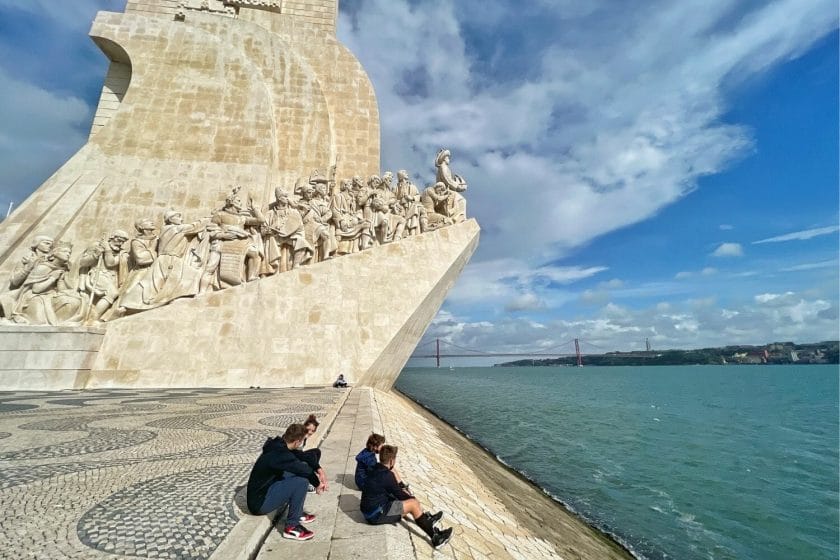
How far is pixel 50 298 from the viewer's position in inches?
312

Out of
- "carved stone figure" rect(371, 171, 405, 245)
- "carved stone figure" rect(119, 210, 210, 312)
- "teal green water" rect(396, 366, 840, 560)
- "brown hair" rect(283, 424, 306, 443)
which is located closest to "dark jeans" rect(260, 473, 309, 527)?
"brown hair" rect(283, 424, 306, 443)

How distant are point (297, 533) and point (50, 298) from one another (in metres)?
9.13

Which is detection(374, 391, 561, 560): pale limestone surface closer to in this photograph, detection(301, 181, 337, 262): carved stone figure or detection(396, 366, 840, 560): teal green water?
detection(396, 366, 840, 560): teal green water

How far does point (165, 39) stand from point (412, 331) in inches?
459

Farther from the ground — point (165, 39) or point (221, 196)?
point (165, 39)

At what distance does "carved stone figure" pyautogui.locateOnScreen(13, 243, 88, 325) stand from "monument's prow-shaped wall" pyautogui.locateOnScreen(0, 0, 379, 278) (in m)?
1.67

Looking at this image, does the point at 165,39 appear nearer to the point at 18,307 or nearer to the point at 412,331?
the point at 18,307

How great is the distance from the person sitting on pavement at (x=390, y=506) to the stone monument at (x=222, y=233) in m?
6.38

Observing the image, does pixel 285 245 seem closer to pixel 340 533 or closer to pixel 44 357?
pixel 44 357

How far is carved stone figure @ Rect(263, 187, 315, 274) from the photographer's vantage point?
909cm

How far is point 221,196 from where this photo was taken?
10836 mm

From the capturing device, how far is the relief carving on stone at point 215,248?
26.5 ft

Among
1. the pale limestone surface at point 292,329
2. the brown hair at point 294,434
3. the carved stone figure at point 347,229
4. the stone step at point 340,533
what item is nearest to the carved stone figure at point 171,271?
the pale limestone surface at point 292,329

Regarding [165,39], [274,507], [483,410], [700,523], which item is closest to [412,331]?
[700,523]
